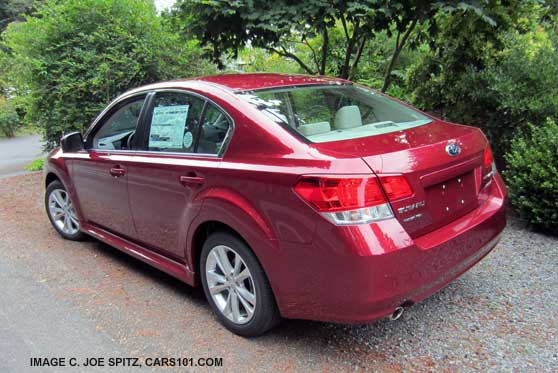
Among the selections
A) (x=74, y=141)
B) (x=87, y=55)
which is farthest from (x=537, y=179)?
(x=87, y=55)

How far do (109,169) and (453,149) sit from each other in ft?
8.72

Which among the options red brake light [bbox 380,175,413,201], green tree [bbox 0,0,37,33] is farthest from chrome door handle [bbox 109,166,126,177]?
green tree [bbox 0,0,37,33]

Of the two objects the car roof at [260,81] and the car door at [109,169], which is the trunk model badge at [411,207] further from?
the car door at [109,169]

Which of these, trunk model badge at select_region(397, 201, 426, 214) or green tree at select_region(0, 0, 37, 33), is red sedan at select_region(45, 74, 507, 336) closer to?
trunk model badge at select_region(397, 201, 426, 214)

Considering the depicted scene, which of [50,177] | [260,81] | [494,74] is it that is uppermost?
[260,81]

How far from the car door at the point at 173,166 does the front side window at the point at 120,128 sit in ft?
0.91

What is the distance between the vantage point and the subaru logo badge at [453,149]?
267 cm

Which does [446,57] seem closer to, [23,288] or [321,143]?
[321,143]

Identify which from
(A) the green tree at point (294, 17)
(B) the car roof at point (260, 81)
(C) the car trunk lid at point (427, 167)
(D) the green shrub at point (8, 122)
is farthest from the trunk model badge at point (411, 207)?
(D) the green shrub at point (8, 122)

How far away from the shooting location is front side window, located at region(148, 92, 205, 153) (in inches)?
125

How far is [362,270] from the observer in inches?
88.5

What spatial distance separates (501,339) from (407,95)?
5702 mm

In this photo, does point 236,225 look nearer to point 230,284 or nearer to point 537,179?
point 230,284

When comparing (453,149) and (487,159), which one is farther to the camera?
(487,159)
